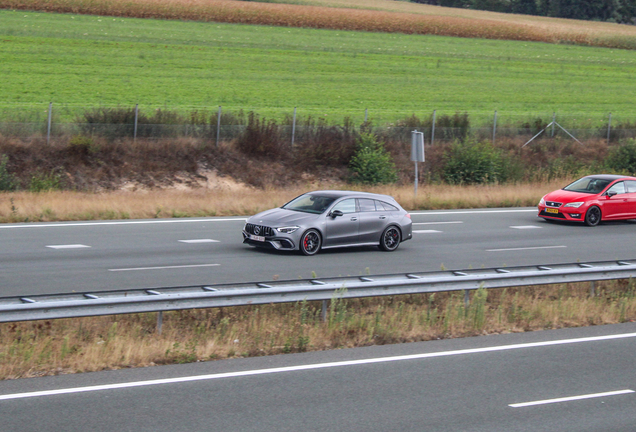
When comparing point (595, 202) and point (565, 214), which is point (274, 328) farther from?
point (595, 202)

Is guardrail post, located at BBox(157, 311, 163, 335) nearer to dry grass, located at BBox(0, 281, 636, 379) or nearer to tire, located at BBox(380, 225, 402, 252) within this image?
dry grass, located at BBox(0, 281, 636, 379)

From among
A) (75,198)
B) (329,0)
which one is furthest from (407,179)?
(329,0)

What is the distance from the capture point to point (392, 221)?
19.0 meters

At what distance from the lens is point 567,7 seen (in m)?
116

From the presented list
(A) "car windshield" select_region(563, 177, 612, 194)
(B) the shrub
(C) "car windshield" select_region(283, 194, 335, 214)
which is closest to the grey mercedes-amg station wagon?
(C) "car windshield" select_region(283, 194, 335, 214)

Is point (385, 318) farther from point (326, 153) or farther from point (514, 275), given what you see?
point (326, 153)

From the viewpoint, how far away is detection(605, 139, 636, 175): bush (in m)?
40.0

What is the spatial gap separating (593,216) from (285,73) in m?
29.7

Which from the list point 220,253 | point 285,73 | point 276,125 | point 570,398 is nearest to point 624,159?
point 276,125

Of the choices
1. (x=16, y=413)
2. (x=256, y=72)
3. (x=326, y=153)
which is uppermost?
(x=256, y=72)

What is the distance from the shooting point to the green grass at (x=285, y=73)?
41.2 metres

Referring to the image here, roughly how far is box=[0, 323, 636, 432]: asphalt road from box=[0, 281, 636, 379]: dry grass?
30 centimetres

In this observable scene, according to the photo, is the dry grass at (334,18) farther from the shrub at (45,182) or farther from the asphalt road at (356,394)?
the asphalt road at (356,394)

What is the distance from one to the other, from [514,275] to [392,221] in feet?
22.6
